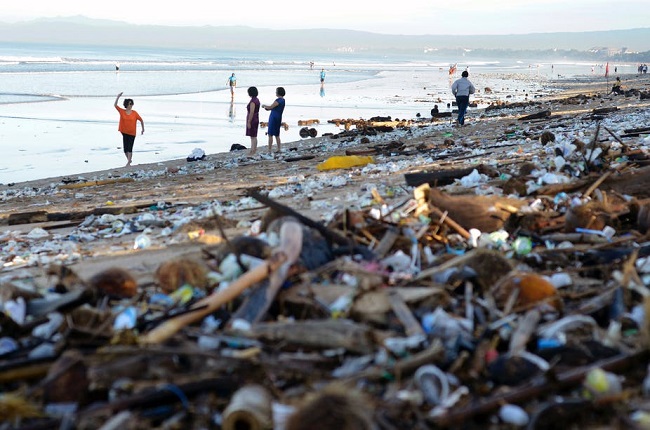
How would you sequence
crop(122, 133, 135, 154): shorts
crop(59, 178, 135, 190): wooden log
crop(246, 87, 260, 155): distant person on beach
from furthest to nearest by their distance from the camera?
crop(246, 87, 260, 155): distant person on beach
crop(122, 133, 135, 154): shorts
crop(59, 178, 135, 190): wooden log

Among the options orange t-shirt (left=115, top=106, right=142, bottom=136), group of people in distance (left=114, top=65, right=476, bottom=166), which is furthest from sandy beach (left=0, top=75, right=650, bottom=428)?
orange t-shirt (left=115, top=106, right=142, bottom=136)

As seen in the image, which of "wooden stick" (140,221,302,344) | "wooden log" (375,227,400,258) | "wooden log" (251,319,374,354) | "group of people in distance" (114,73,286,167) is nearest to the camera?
"wooden log" (251,319,374,354)

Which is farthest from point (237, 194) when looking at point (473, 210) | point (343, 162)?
point (473, 210)

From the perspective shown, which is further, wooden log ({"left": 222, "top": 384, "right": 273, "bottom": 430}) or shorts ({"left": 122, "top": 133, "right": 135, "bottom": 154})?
shorts ({"left": 122, "top": 133, "right": 135, "bottom": 154})

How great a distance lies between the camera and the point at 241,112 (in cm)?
2417

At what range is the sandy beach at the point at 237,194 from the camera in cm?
500

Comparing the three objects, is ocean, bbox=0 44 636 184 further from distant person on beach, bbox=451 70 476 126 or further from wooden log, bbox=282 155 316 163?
distant person on beach, bbox=451 70 476 126

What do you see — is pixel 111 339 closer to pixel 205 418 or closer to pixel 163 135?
pixel 205 418

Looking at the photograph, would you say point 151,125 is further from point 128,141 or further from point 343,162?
point 343,162

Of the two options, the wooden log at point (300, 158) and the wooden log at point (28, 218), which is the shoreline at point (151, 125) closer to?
the wooden log at point (300, 158)

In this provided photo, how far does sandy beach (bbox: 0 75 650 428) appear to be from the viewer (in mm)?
4996

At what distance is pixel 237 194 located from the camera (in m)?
8.93

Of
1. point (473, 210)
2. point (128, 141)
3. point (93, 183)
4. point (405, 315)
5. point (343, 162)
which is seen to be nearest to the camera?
point (405, 315)

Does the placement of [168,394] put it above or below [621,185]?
below
